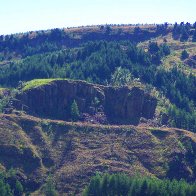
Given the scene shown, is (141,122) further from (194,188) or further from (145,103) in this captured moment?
(194,188)

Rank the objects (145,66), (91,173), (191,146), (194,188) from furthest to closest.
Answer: (145,66)
(191,146)
(91,173)
(194,188)

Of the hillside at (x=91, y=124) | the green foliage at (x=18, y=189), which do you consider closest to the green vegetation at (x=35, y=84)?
the hillside at (x=91, y=124)

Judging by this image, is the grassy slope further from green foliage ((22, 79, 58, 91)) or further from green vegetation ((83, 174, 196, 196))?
green foliage ((22, 79, 58, 91))

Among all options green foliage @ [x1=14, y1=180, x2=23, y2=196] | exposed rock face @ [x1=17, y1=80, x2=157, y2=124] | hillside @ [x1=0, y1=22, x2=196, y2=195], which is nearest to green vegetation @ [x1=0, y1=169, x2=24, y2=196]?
green foliage @ [x1=14, y1=180, x2=23, y2=196]

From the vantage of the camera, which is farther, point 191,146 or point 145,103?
point 145,103

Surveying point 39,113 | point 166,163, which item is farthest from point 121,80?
point 166,163

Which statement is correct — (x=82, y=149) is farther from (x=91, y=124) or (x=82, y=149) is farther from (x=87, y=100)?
(x=87, y=100)

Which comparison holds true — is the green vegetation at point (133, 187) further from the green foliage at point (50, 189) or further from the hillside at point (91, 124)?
the green foliage at point (50, 189)

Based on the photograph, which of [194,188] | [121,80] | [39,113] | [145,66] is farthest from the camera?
[145,66]

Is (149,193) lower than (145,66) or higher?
lower

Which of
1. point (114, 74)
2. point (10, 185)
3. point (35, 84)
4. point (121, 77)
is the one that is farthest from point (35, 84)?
point (10, 185)
